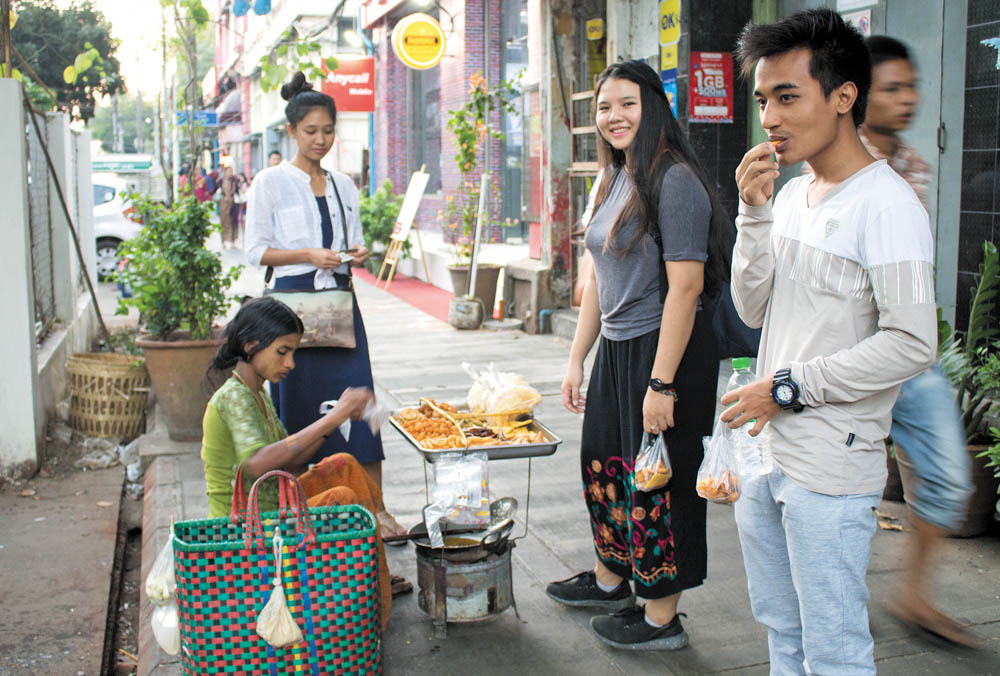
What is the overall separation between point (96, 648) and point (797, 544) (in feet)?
9.73

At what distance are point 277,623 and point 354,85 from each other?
15.7m

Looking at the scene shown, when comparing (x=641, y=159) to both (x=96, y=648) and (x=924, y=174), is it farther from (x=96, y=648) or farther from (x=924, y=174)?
(x=96, y=648)

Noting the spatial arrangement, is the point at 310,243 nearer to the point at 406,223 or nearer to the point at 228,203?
the point at 406,223

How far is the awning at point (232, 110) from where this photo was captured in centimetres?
4262

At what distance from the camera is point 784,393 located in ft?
7.40

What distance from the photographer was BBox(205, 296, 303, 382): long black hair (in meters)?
3.41

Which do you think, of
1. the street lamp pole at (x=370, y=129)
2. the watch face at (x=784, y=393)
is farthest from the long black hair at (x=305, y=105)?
the street lamp pole at (x=370, y=129)

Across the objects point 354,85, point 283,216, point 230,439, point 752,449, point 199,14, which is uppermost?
point 354,85

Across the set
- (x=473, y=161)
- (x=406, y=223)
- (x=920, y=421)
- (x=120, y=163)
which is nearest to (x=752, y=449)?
(x=920, y=421)

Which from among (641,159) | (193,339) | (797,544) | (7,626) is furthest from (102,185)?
(797,544)

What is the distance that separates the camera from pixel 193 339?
6.68m

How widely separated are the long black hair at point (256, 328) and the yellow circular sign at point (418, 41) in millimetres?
11405

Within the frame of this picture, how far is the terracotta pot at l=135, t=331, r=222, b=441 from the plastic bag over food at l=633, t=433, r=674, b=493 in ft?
12.5

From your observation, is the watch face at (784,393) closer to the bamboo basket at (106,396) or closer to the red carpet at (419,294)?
the bamboo basket at (106,396)
